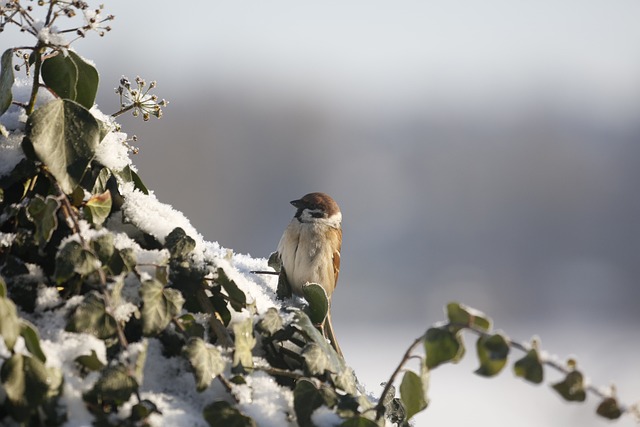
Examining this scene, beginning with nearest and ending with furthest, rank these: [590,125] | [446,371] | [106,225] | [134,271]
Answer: [134,271], [106,225], [446,371], [590,125]

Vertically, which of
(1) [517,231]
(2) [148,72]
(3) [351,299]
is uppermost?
(2) [148,72]

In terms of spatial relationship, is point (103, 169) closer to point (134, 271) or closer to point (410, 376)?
point (134, 271)

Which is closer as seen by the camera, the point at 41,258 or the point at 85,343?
the point at 85,343

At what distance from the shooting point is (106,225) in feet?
4.51

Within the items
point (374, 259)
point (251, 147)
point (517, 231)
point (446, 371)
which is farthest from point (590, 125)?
point (446, 371)

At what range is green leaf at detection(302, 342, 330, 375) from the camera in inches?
48.8

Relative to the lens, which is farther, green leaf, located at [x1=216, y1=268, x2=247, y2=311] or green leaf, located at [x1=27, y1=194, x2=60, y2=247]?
green leaf, located at [x1=216, y1=268, x2=247, y2=311]

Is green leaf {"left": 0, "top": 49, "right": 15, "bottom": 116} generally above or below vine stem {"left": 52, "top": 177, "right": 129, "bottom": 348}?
above

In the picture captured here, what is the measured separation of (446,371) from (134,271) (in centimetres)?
835

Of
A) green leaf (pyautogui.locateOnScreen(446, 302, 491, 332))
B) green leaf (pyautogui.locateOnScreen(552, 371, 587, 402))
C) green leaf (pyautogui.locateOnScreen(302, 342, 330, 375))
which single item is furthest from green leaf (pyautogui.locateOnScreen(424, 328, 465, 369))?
green leaf (pyautogui.locateOnScreen(302, 342, 330, 375))

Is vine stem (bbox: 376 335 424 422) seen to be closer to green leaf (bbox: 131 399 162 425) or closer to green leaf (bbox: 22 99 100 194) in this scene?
green leaf (bbox: 131 399 162 425)

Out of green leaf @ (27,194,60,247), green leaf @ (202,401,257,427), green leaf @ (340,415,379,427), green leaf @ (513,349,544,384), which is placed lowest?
green leaf @ (202,401,257,427)

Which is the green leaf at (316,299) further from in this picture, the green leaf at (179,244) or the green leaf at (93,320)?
the green leaf at (93,320)

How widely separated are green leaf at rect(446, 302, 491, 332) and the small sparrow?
1.56 metres
